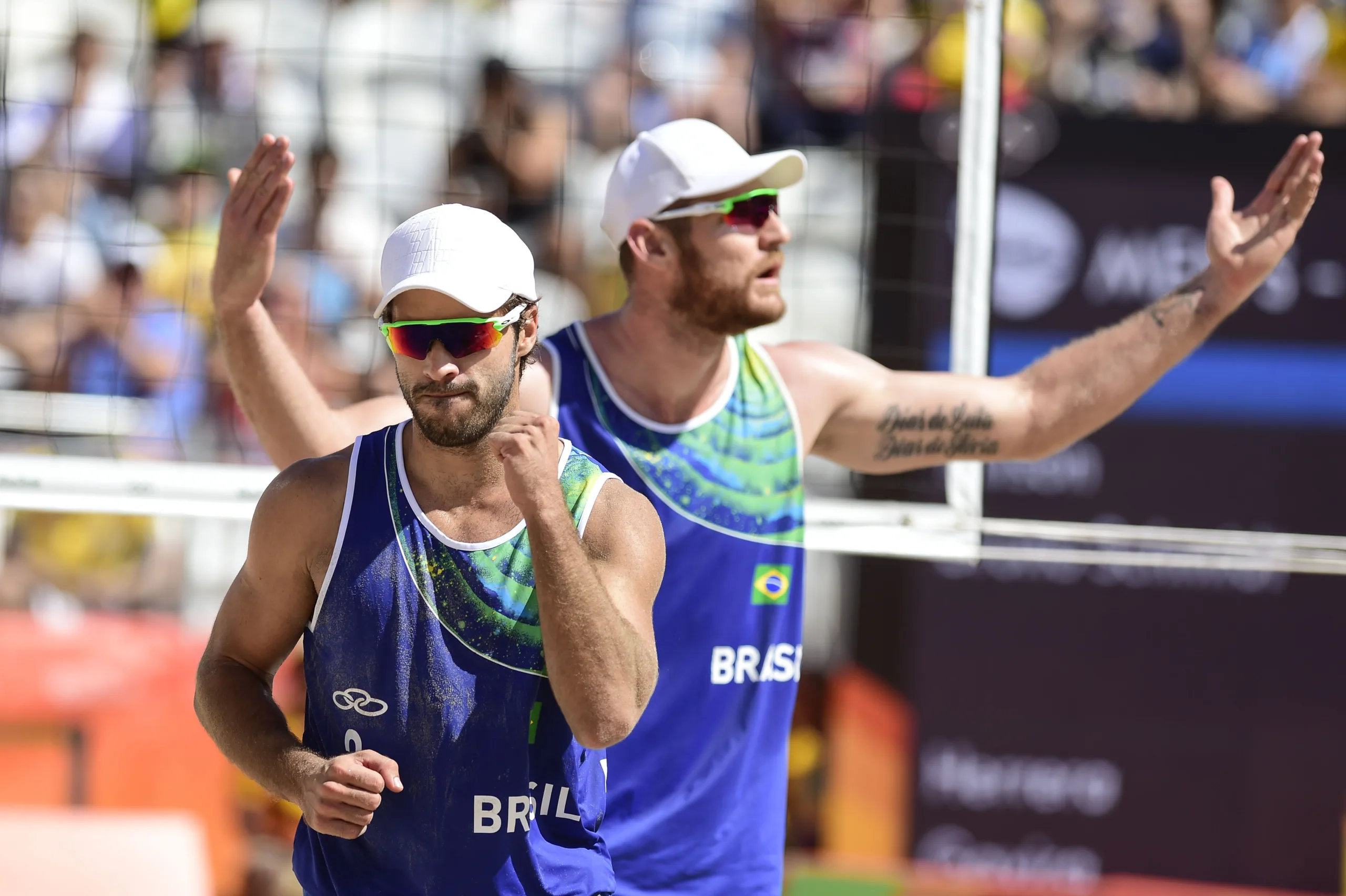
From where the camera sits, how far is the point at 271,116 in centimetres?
863

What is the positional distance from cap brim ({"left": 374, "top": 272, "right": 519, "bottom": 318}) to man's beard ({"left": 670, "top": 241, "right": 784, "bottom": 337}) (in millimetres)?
1148

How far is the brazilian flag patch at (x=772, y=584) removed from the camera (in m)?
3.73

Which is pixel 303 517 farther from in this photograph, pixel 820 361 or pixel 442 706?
pixel 820 361

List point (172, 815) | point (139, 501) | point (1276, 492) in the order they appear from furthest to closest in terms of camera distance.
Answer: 1. point (1276, 492)
2. point (172, 815)
3. point (139, 501)

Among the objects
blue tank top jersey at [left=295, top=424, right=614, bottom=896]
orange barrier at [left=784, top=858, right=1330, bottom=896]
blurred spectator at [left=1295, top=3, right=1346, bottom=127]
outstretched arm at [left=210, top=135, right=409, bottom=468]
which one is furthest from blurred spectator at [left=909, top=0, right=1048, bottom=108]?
blue tank top jersey at [left=295, top=424, right=614, bottom=896]

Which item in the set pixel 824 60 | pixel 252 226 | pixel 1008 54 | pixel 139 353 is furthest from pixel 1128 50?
pixel 252 226

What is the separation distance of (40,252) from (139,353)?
1047 millimetres

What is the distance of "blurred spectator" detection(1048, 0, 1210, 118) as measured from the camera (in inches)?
350

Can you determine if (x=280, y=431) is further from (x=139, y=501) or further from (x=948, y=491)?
(x=948, y=491)

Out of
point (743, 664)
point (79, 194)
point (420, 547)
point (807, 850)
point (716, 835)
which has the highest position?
point (79, 194)

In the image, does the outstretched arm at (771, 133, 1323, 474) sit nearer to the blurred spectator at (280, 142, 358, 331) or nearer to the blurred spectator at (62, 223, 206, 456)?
the blurred spectator at (62, 223, 206, 456)

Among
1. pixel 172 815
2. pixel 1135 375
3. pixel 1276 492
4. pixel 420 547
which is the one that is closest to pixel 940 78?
pixel 1276 492

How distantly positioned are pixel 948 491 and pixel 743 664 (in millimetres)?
1490

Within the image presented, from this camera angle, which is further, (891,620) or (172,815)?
(891,620)
